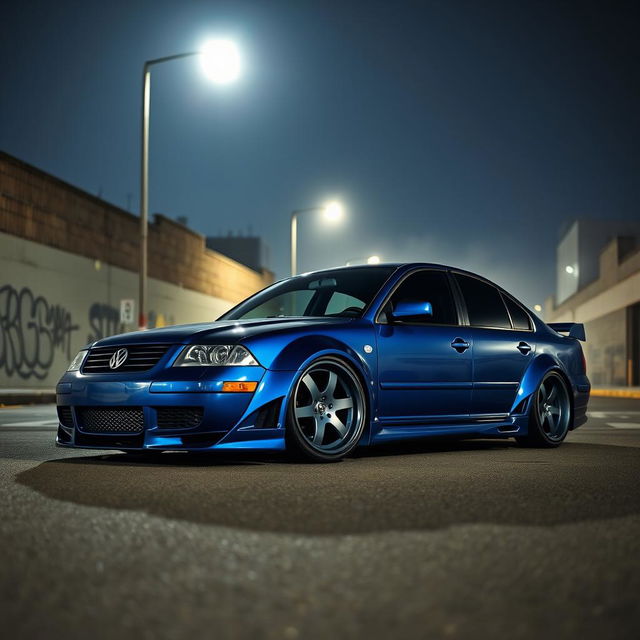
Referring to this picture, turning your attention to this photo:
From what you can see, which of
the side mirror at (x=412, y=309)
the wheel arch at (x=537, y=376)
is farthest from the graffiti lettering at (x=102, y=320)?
the side mirror at (x=412, y=309)

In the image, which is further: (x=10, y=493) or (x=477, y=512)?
(x=10, y=493)

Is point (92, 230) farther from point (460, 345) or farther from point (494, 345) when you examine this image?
point (460, 345)

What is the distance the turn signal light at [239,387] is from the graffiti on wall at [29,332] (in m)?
23.4

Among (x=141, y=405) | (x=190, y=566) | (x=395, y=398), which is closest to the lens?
(x=190, y=566)

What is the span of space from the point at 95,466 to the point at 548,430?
4.30m

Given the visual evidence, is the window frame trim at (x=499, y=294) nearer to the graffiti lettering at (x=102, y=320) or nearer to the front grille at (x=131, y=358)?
the front grille at (x=131, y=358)

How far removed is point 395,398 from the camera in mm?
7977

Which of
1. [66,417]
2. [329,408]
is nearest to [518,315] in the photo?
[329,408]

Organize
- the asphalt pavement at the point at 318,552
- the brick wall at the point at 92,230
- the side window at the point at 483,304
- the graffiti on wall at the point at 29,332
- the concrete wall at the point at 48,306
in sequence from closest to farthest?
the asphalt pavement at the point at 318,552, the side window at the point at 483,304, the graffiti on wall at the point at 29,332, the concrete wall at the point at 48,306, the brick wall at the point at 92,230

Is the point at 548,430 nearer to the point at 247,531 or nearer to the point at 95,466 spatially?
the point at 95,466

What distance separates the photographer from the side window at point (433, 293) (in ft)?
28.5

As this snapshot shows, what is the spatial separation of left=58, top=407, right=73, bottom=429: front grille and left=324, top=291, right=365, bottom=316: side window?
2.24 meters

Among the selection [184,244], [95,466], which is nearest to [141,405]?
[95,466]

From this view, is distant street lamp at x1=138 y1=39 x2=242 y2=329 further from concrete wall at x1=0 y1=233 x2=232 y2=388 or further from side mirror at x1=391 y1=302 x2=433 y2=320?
side mirror at x1=391 y1=302 x2=433 y2=320
